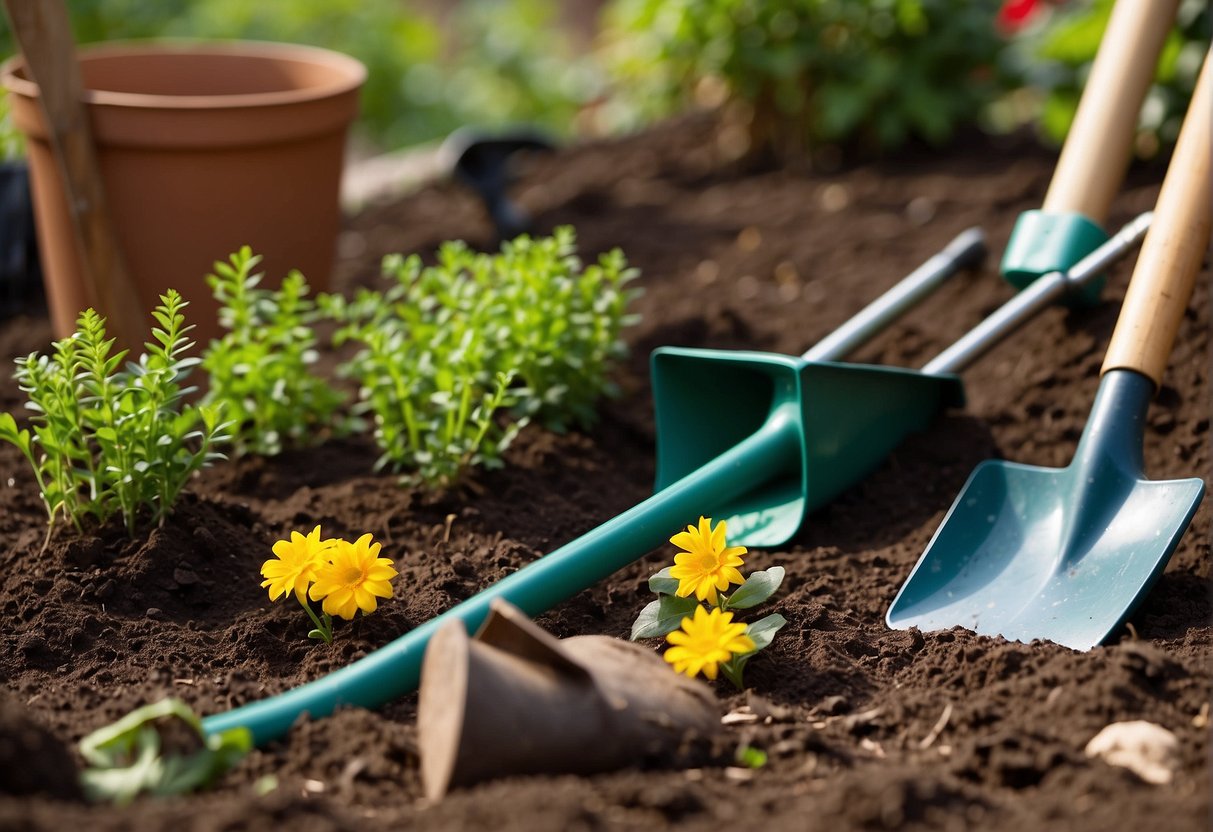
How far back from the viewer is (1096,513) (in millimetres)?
2014

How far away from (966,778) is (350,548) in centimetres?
88

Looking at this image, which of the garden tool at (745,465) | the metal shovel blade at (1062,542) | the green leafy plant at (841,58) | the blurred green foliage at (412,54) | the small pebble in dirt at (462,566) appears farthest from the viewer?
the blurred green foliage at (412,54)

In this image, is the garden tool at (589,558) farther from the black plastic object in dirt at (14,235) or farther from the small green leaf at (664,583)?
the black plastic object in dirt at (14,235)

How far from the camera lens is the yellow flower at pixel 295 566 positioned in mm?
1782

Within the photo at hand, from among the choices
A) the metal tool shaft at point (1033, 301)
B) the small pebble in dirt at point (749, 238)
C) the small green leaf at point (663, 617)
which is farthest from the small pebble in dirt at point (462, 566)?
the small pebble in dirt at point (749, 238)

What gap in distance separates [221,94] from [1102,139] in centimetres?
211

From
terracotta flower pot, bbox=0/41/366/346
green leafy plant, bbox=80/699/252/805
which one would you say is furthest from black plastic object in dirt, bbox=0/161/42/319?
green leafy plant, bbox=80/699/252/805

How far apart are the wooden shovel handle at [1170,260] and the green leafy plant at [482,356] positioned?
37.2 inches

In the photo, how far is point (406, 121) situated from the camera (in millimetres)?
6195

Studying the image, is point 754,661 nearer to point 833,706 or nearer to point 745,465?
point 833,706

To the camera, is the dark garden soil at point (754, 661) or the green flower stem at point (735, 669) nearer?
the dark garden soil at point (754, 661)

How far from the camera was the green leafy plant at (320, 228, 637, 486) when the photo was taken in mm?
2281

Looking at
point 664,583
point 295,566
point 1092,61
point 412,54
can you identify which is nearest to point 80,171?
point 295,566

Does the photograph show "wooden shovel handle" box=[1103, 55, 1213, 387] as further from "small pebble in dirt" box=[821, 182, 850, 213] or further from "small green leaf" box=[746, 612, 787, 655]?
"small pebble in dirt" box=[821, 182, 850, 213]
